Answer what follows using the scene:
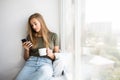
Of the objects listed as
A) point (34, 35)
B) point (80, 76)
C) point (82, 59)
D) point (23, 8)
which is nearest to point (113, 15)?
point (82, 59)

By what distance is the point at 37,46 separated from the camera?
2.27m

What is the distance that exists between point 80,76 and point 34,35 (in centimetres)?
113

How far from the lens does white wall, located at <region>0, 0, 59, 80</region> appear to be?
2420mm

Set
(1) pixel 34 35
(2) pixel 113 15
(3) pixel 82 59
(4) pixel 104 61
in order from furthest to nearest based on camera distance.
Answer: (1) pixel 34 35 → (3) pixel 82 59 → (4) pixel 104 61 → (2) pixel 113 15

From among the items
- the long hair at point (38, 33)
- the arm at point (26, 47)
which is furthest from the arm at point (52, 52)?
the arm at point (26, 47)

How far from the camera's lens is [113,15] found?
66cm

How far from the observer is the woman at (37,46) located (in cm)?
210

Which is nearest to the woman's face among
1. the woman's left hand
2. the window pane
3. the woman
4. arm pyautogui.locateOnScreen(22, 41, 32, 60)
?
the woman

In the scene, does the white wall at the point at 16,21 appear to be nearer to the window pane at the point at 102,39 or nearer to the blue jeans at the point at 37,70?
the blue jeans at the point at 37,70

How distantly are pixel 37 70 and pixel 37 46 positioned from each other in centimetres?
35

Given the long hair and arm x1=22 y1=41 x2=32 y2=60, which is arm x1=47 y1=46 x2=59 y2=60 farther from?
arm x1=22 y1=41 x2=32 y2=60

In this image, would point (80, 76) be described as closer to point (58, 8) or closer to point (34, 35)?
point (34, 35)

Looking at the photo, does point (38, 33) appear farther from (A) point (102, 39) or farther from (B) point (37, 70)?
(A) point (102, 39)

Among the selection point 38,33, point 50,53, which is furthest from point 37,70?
point 38,33
